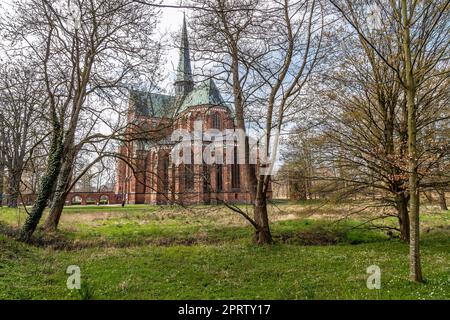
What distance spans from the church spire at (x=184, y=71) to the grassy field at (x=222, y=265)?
4.40 metres

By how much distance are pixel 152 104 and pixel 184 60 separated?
7.60 feet

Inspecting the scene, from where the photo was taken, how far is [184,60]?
41.0 feet

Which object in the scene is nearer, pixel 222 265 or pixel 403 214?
pixel 222 265

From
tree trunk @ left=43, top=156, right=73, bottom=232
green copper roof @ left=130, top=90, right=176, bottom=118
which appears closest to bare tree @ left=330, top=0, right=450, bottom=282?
green copper roof @ left=130, top=90, right=176, bottom=118

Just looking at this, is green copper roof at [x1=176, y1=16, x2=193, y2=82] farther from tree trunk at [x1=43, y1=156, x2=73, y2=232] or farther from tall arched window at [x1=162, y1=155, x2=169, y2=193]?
tree trunk at [x1=43, y1=156, x2=73, y2=232]

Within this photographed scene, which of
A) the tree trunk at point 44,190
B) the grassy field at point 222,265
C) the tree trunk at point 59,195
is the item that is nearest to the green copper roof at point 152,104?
the tree trunk at point 44,190

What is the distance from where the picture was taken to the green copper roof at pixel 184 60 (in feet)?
35.1

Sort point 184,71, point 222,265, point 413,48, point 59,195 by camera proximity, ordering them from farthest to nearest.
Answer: point 59,195
point 184,71
point 413,48
point 222,265

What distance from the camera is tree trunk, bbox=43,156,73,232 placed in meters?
12.7

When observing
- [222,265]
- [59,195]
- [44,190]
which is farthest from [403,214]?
[59,195]

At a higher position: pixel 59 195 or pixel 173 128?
pixel 173 128

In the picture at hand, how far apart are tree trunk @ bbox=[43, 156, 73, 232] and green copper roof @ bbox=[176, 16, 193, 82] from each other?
206 inches

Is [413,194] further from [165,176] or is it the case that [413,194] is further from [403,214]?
[165,176]
